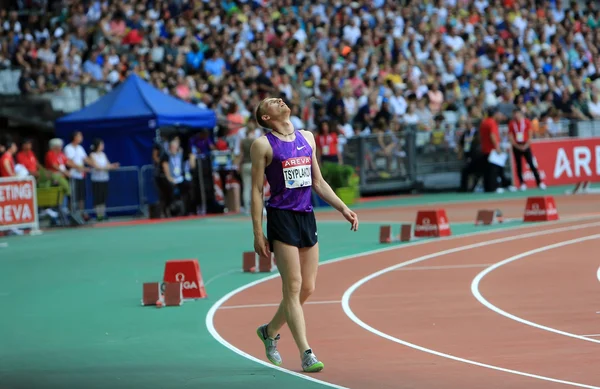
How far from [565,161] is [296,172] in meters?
23.5

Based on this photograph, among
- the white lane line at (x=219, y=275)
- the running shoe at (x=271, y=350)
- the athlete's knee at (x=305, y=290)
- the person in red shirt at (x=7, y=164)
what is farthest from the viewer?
the person in red shirt at (x=7, y=164)

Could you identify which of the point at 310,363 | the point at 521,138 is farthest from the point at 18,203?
the point at 310,363

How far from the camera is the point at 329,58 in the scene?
3391 centimetres

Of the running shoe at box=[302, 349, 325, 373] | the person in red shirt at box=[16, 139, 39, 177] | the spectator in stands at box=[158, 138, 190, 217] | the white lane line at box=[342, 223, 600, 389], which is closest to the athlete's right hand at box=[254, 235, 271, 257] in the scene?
the running shoe at box=[302, 349, 325, 373]

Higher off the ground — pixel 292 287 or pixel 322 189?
pixel 322 189

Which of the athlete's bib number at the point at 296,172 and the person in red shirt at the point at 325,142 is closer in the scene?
the athlete's bib number at the point at 296,172

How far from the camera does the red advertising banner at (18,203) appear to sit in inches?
924

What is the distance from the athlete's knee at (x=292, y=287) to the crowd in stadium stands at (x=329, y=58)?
724 inches

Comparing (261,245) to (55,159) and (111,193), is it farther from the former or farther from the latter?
(111,193)

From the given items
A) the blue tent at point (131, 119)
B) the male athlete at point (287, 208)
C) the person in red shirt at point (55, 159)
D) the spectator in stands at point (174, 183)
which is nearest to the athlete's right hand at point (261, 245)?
the male athlete at point (287, 208)

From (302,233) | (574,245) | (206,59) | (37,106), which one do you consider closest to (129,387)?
(302,233)

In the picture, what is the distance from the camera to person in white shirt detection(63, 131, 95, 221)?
26.2m

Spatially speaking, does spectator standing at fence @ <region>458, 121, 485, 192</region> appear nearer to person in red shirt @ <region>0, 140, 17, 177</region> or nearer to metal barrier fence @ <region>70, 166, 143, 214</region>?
metal barrier fence @ <region>70, 166, 143, 214</region>

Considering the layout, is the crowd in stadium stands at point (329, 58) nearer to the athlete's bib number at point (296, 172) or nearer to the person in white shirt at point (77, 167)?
the person in white shirt at point (77, 167)
